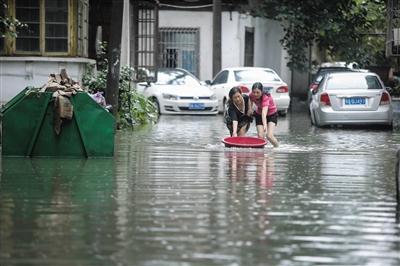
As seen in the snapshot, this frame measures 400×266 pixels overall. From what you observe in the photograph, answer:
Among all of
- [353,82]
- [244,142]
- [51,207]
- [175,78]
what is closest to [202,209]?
[51,207]

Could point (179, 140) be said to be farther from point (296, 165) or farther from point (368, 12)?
point (368, 12)

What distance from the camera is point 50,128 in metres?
13.3

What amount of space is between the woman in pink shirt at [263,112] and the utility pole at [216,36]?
49.4 ft

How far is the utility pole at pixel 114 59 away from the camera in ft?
61.8

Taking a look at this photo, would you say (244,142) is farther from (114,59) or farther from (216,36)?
(216,36)

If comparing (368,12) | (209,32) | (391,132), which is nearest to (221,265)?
(391,132)

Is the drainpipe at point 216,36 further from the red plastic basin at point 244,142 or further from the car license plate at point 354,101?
the red plastic basin at point 244,142

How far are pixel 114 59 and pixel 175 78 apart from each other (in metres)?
8.96

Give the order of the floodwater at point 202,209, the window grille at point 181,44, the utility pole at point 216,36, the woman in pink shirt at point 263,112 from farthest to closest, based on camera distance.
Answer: the window grille at point 181,44 → the utility pole at point 216,36 → the woman in pink shirt at point 263,112 → the floodwater at point 202,209

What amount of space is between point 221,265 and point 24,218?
2.43 meters

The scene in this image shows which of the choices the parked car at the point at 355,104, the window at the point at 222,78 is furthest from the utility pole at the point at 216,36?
the parked car at the point at 355,104

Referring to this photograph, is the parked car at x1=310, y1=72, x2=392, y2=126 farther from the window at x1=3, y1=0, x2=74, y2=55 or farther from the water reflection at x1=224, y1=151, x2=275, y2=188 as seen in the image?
the water reflection at x1=224, y1=151, x2=275, y2=188

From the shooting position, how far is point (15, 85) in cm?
2067

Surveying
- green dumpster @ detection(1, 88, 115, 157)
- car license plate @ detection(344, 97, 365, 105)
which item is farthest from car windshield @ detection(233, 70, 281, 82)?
green dumpster @ detection(1, 88, 115, 157)
